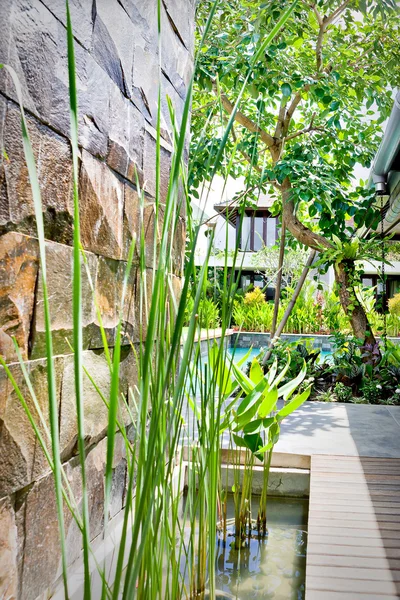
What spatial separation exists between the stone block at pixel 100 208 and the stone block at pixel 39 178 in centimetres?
10

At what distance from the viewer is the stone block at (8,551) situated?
1052mm

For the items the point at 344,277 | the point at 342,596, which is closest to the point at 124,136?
the point at 342,596

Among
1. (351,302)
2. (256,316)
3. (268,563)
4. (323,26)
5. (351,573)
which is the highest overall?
(323,26)

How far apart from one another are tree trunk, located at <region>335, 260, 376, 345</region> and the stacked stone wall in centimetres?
471

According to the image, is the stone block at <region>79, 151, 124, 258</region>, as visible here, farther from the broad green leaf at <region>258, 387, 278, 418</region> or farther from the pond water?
the pond water

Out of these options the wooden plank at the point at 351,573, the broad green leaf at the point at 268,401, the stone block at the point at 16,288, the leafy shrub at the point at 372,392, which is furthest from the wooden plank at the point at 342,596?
the leafy shrub at the point at 372,392

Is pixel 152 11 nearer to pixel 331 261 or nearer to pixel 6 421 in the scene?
pixel 6 421

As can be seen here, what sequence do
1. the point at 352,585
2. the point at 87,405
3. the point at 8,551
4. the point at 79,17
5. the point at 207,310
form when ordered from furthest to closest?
the point at 352,585, the point at 87,405, the point at 79,17, the point at 207,310, the point at 8,551

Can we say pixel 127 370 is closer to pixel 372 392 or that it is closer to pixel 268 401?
pixel 268 401

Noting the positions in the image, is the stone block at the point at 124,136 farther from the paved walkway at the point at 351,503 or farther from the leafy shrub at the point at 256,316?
the leafy shrub at the point at 256,316

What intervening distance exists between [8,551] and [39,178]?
0.77 meters

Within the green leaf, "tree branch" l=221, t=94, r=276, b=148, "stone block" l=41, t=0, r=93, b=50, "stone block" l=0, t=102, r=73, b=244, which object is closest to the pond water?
"stone block" l=0, t=102, r=73, b=244

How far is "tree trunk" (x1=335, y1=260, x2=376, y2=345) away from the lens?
6.28 m

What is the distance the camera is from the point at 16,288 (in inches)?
42.9
